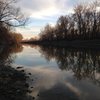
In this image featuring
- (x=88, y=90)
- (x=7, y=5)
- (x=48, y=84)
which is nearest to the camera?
(x=88, y=90)

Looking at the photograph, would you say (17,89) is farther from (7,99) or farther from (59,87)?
(59,87)

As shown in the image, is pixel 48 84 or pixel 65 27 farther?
pixel 65 27

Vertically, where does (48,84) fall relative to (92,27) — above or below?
below

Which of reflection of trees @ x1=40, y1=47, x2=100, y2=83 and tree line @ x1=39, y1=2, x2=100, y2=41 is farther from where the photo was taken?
tree line @ x1=39, y1=2, x2=100, y2=41

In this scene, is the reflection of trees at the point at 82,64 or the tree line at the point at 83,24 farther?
the tree line at the point at 83,24

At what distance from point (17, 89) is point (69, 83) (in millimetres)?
4423

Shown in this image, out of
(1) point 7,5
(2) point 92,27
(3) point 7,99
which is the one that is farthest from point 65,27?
(3) point 7,99

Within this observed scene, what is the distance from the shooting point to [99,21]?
74.9 m

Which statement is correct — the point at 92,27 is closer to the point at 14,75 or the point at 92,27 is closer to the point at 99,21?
the point at 99,21

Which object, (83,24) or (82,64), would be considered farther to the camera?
(83,24)

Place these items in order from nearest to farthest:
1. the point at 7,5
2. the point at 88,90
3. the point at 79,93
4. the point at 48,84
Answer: the point at 79,93 → the point at 88,90 → the point at 48,84 → the point at 7,5

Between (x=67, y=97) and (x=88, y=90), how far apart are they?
2.30 meters

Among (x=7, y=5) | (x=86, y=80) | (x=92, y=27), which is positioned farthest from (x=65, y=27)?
(x=86, y=80)

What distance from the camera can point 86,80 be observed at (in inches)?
631
